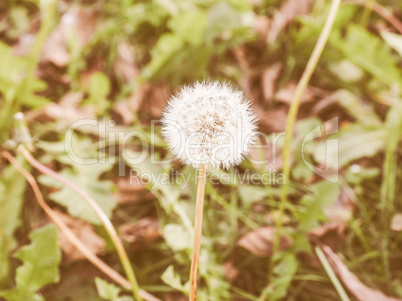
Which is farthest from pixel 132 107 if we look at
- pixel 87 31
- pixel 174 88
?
pixel 87 31

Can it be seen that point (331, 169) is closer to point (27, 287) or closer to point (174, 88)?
point (174, 88)

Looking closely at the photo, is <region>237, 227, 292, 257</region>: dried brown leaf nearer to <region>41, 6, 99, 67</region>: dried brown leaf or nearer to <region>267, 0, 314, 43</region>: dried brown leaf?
<region>267, 0, 314, 43</region>: dried brown leaf

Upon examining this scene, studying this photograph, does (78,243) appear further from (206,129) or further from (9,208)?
(206,129)

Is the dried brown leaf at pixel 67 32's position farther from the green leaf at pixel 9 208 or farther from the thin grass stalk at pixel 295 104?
the thin grass stalk at pixel 295 104

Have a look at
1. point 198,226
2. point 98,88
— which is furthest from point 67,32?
point 198,226

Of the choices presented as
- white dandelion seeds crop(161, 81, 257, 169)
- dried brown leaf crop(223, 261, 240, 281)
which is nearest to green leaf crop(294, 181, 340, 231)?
dried brown leaf crop(223, 261, 240, 281)

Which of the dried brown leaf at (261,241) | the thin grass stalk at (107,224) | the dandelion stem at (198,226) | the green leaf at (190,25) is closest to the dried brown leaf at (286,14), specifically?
the green leaf at (190,25)
